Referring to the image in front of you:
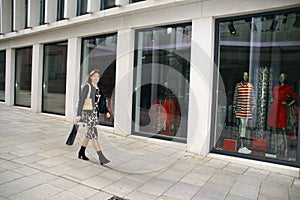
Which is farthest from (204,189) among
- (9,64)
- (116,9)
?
(9,64)

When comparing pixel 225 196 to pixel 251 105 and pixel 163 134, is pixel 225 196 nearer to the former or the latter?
pixel 251 105

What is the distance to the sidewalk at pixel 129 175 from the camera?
11.8ft

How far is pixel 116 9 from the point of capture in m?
7.28

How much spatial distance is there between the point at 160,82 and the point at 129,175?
12.6ft

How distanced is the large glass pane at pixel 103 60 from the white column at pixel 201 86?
112 inches

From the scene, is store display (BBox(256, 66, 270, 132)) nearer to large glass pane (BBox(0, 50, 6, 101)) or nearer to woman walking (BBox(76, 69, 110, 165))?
woman walking (BBox(76, 69, 110, 165))

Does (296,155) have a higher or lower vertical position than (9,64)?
lower

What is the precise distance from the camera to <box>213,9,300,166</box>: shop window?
5469 millimetres

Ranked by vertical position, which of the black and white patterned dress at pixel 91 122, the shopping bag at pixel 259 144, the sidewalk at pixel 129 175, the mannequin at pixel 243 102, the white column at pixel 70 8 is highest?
the white column at pixel 70 8

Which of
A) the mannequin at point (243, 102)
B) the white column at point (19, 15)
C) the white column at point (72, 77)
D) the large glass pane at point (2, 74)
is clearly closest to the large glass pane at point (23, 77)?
the white column at point (19, 15)

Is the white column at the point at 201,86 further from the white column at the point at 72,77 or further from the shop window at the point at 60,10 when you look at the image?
the shop window at the point at 60,10

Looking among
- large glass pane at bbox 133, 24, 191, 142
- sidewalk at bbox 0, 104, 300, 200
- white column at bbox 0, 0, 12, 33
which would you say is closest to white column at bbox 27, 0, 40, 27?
white column at bbox 0, 0, 12, 33

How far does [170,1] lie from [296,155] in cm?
432

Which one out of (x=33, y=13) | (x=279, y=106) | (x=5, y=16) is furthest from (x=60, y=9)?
(x=279, y=106)
